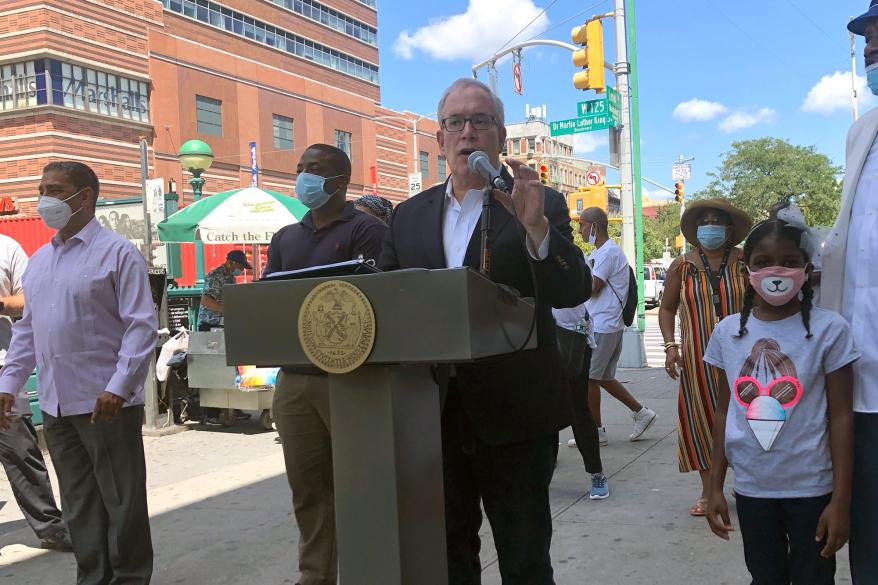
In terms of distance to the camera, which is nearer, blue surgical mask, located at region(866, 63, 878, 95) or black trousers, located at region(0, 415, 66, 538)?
blue surgical mask, located at region(866, 63, 878, 95)

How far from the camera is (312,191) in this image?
3664 millimetres

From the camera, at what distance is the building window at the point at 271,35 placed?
4256cm

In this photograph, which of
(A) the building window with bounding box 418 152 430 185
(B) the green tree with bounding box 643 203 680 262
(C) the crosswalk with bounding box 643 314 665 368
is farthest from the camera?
(B) the green tree with bounding box 643 203 680 262

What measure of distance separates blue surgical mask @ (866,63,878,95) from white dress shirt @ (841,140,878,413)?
21 cm

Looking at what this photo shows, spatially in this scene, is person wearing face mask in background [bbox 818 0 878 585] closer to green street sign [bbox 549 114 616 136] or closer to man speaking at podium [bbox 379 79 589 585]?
man speaking at podium [bbox 379 79 589 585]

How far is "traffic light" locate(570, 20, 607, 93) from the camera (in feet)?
46.0

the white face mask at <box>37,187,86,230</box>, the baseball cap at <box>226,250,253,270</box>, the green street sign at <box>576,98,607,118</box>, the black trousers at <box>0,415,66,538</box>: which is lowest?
the black trousers at <box>0,415,66,538</box>

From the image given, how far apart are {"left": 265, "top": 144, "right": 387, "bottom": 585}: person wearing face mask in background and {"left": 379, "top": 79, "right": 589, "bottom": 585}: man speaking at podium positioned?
0.86 m

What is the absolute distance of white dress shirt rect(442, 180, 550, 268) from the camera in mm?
2576

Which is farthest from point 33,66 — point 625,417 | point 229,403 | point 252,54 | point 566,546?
point 566,546

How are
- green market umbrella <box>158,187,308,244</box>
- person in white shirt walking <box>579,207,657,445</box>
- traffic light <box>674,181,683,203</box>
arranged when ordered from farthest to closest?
1. traffic light <box>674,181,683,203</box>
2. green market umbrella <box>158,187,308,244</box>
3. person in white shirt walking <box>579,207,657,445</box>

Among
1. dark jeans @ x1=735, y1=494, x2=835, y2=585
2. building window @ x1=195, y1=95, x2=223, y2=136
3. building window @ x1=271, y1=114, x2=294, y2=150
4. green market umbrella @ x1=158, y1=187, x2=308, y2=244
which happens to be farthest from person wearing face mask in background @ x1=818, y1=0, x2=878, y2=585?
building window @ x1=271, y1=114, x2=294, y2=150

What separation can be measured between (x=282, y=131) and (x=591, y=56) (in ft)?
116

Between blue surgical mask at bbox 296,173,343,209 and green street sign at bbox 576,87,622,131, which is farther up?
green street sign at bbox 576,87,622,131
